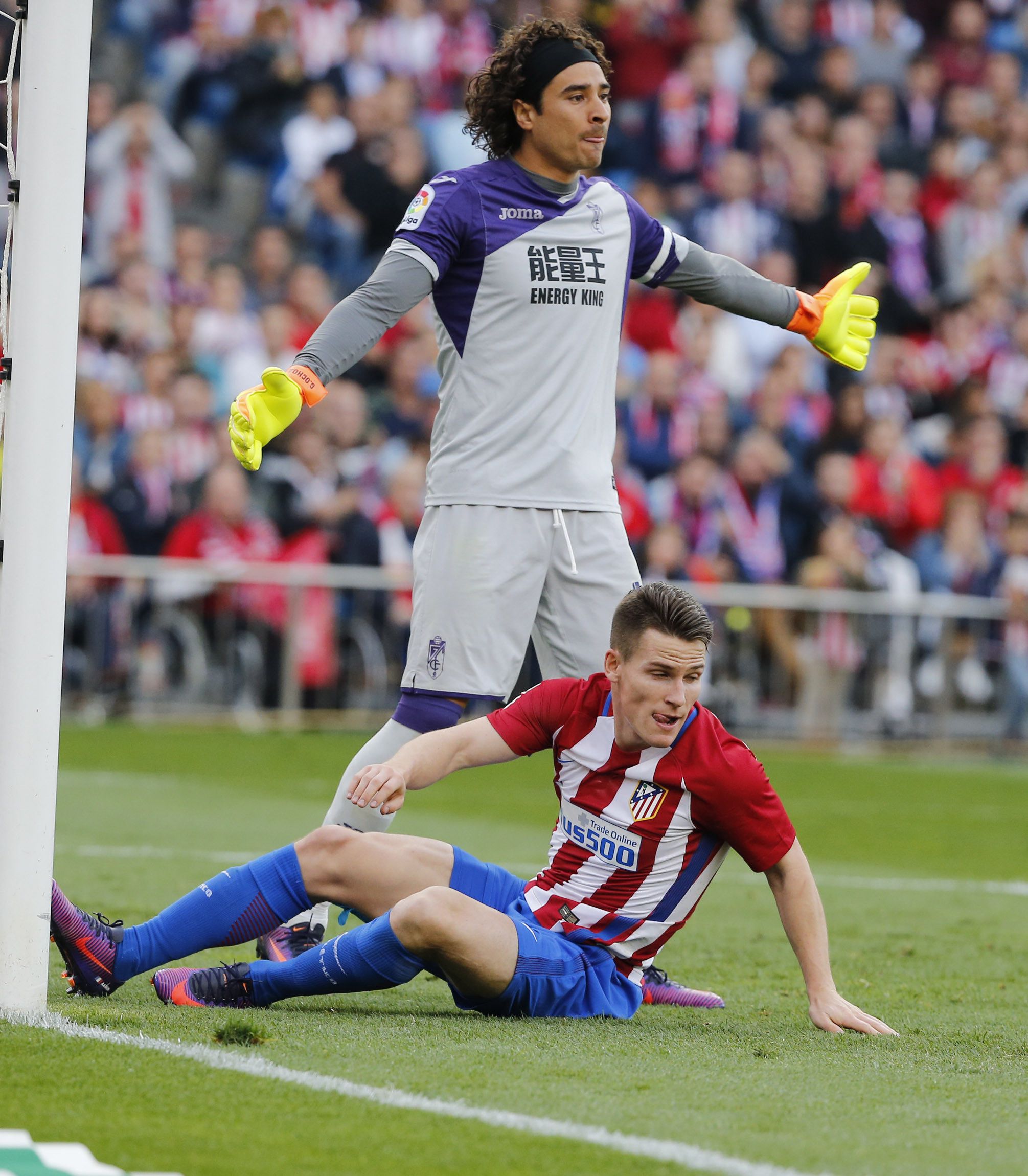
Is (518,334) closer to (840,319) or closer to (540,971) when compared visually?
(840,319)

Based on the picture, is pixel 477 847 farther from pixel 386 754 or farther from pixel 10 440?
pixel 10 440

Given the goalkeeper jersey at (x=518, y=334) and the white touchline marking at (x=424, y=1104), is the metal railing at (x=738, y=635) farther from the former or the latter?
the white touchline marking at (x=424, y=1104)

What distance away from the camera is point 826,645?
14.3 m

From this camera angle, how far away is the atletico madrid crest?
175 inches

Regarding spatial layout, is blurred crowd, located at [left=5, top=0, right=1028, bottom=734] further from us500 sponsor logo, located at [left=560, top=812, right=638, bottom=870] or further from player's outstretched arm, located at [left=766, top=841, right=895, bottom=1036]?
player's outstretched arm, located at [left=766, top=841, right=895, bottom=1036]

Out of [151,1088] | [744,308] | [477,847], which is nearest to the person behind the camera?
[151,1088]

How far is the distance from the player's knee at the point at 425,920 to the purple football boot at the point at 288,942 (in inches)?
24.6

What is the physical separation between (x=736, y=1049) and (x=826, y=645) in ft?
34.1

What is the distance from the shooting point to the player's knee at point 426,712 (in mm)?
4969

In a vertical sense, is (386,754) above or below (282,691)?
above

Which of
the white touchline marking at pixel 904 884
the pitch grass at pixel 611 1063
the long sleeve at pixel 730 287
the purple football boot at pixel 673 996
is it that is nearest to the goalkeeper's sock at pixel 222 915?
the pitch grass at pixel 611 1063

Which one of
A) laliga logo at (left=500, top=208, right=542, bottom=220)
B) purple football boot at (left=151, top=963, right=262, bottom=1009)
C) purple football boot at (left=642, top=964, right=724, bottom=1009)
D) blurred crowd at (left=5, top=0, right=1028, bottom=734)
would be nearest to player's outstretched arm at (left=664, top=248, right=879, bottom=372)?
laliga logo at (left=500, top=208, right=542, bottom=220)

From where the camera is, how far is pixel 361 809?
4.90 m

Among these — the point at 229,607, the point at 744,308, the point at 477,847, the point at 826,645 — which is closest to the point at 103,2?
the point at 229,607
